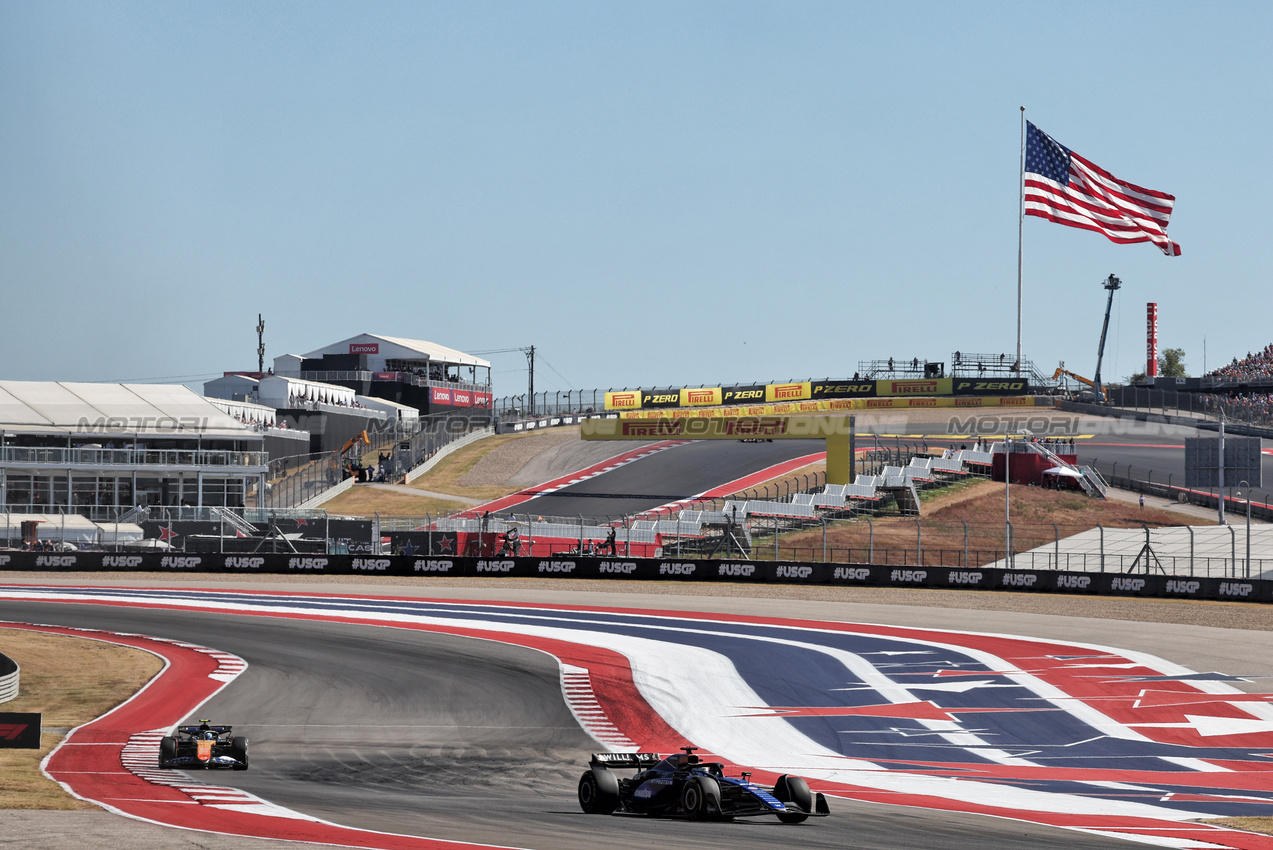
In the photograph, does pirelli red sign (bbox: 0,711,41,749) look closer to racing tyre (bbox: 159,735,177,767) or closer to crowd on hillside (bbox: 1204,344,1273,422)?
racing tyre (bbox: 159,735,177,767)

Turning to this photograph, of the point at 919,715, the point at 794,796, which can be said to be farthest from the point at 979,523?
the point at 794,796

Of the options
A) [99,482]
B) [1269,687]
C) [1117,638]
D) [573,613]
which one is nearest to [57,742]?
[573,613]

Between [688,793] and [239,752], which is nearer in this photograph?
[688,793]

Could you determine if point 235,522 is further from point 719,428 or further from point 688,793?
point 688,793

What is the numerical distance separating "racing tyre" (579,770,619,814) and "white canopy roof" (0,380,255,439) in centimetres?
5030

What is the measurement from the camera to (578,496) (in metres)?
61.3

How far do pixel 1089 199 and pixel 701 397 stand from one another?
1778 inches

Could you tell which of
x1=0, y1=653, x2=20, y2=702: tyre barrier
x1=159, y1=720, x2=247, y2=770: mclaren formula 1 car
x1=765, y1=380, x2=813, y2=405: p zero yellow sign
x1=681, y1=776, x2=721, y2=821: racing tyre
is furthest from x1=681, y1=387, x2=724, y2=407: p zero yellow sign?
x1=681, y1=776, x2=721, y2=821: racing tyre

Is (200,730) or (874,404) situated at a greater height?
(874,404)

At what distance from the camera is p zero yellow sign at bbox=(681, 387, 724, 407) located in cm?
9694

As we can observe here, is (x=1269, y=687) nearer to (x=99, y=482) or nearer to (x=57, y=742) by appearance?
(x=57, y=742)

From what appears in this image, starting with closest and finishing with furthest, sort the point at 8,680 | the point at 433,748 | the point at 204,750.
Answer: the point at 204,750 → the point at 433,748 → the point at 8,680

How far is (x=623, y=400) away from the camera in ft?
314

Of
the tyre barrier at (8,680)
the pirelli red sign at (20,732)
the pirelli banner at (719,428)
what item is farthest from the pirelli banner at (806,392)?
the pirelli red sign at (20,732)
